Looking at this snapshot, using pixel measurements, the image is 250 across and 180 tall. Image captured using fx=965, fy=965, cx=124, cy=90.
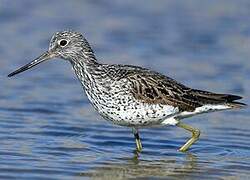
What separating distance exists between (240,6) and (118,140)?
10.2 metres

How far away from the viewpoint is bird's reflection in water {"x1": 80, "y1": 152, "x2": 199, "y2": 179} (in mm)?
13250

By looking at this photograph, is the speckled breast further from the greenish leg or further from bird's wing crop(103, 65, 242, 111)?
the greenish leg

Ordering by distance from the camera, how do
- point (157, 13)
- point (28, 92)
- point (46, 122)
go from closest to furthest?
point (46, 122) → point (28, 92) → point (157, 13)

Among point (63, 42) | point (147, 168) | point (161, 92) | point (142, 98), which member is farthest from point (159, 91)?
point (63, 42)

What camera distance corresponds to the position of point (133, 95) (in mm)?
13984

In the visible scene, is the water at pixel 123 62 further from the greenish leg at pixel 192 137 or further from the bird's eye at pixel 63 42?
the bird's eye at pixel 63 42

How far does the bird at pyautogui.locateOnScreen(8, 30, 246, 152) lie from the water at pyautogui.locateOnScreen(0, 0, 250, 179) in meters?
0.59

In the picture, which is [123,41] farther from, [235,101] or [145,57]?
[235,101]

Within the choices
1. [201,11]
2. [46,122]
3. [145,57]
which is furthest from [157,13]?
[46,122]

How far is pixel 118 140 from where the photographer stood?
15141 millimetres

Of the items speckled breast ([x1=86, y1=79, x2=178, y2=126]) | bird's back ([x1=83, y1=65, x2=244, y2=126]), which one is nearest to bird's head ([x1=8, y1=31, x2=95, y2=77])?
bird's back ([x1=83, y1=65, x2=244, y2=126])

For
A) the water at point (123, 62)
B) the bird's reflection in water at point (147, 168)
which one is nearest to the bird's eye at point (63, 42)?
the water at point (123, 62)

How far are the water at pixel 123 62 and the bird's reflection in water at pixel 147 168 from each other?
0.01 meters

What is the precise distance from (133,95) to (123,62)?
6.22 metres
